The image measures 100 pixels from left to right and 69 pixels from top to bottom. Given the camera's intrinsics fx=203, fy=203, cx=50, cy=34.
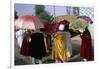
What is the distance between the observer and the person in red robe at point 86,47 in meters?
1.99

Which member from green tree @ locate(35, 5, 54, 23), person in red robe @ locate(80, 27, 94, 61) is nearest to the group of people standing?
person in red robe @ locate(80, 27, 94, 61)

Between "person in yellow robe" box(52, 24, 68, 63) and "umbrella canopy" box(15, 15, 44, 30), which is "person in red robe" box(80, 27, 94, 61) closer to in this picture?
"person in yellow robe" box(52, 24, 68, 63)

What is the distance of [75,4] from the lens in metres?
1.97

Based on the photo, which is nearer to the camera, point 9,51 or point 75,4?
point 9,51

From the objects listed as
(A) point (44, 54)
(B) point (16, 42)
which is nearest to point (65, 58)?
(A) point (44, 54)

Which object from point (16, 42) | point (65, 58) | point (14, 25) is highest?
point (14, 25)

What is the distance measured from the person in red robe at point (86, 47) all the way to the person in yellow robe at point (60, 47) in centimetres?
18

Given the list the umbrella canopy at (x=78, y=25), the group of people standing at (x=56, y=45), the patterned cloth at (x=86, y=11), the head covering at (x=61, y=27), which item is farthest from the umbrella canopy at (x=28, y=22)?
the patterned cloth at (x=86, y=11)

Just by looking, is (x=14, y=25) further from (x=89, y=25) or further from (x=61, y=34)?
(x=89, y=25)

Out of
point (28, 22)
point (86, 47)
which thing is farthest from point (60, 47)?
point (28, 22)

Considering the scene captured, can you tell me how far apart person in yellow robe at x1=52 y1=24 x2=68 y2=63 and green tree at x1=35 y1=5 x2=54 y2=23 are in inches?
4.9

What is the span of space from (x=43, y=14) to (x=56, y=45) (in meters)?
0.31

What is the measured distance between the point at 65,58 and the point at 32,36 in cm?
38

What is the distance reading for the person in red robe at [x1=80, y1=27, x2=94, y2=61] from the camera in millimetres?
1992
